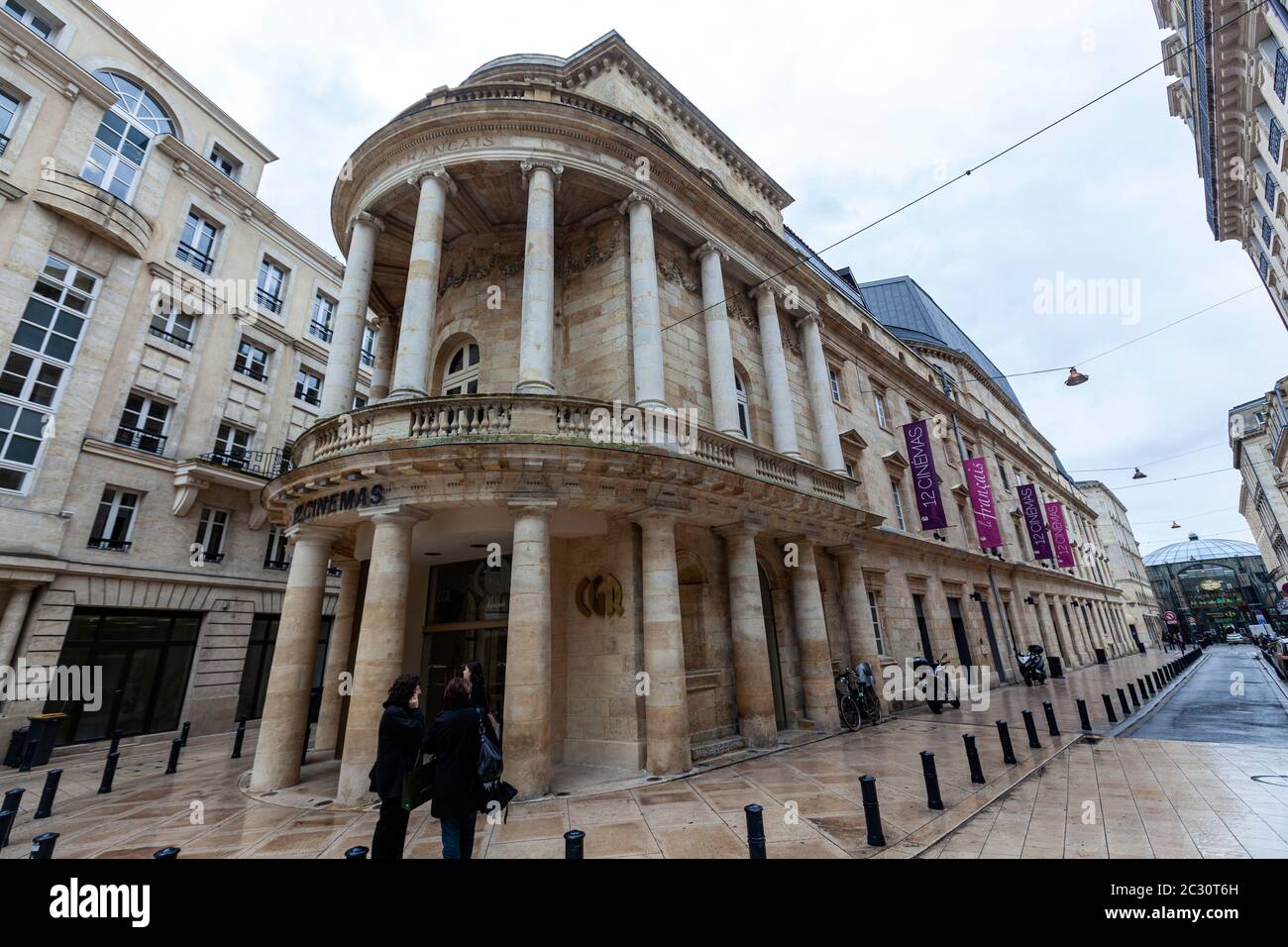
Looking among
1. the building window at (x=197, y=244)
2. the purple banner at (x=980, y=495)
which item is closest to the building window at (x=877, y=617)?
the purple banner at (x=980, y=495)

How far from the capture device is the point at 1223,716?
42.4 feet

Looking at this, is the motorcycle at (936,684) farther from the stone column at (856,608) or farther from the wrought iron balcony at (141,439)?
the wrought iron balcony at (141,439)

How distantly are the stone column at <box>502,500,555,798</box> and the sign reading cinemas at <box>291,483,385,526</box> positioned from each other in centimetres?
240

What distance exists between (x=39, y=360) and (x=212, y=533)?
6657mm

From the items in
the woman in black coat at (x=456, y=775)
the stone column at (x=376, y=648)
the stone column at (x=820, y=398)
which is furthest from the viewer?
the stone column at (x=820, y=398)

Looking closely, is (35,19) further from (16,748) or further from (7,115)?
(16,748)

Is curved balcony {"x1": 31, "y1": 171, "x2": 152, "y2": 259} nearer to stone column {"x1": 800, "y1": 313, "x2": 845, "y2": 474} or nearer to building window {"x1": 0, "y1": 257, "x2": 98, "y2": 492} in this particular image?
building window {"x1": 0, "y1": 257, "x2": 98, "y2": 492}

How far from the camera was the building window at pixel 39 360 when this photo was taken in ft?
46.8

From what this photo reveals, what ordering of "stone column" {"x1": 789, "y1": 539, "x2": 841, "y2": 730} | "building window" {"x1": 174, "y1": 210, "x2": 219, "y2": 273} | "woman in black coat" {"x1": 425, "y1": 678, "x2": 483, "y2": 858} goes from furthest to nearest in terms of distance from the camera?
"building window" {"x1": 174, "y1": 210, "x2": 219, "y2": 273} → "stone column" {"x1": 789, "y1": 539, "x2": 841, "y2": 730} → "woman in black coat" {"x1": 425, "y1": 678, "x2": 483, "y2": 858}

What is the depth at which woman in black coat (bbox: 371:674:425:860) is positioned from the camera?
15.5ft

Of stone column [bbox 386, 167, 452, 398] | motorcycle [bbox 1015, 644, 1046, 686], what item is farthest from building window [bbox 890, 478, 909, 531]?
stone column [bbox 386, 167, 452, 398]

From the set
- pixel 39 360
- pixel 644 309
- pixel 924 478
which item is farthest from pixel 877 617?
pixel 39 360

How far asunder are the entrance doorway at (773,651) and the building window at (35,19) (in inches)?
1069
